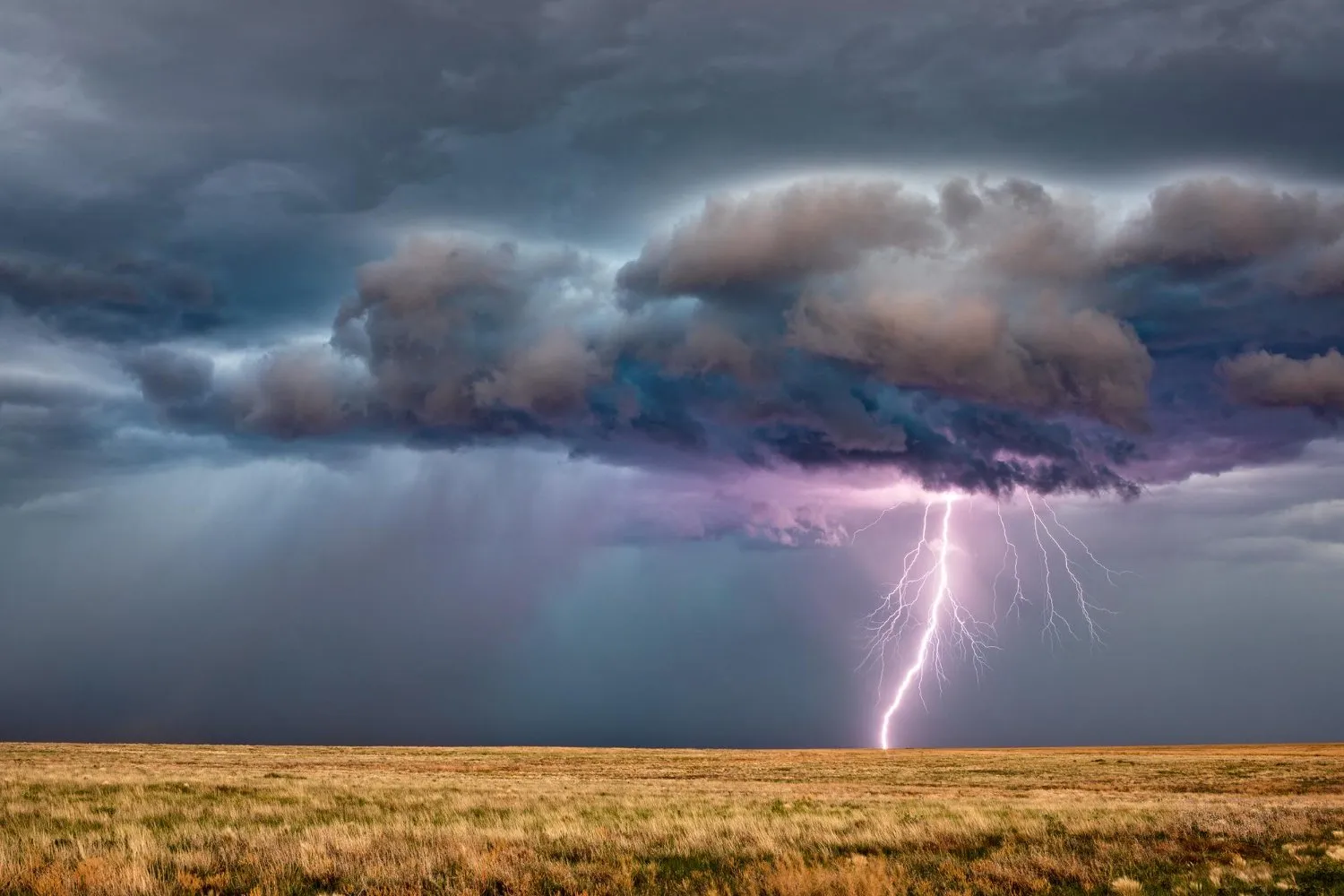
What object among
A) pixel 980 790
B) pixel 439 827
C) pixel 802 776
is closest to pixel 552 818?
pixel 439 827

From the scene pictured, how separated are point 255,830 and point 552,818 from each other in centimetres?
653

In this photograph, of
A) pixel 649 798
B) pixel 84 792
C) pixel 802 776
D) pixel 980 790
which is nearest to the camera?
pixel 84 792

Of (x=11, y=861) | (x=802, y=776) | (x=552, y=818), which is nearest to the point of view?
(x=11, y=861)

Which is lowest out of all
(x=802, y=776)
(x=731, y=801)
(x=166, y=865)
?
(x=802, y=776)

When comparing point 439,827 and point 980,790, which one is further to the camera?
point 980,790

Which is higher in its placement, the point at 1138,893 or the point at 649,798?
the point at 1138,893

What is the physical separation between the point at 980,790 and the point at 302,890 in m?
34.6

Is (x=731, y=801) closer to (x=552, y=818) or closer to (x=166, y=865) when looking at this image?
(x=552, y=818)

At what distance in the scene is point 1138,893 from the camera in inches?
464

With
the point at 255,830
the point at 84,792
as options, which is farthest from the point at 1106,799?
the point at 84,792

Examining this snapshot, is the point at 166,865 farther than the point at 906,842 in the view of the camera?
No

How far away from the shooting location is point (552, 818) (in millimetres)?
21438

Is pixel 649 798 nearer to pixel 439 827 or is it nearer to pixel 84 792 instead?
pixel 439 827

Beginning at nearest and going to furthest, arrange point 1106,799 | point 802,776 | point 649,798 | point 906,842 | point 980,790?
1. point 906,842
2. point 649,798
3. point 1106,799
4. point 980,790
5. point 802,776
